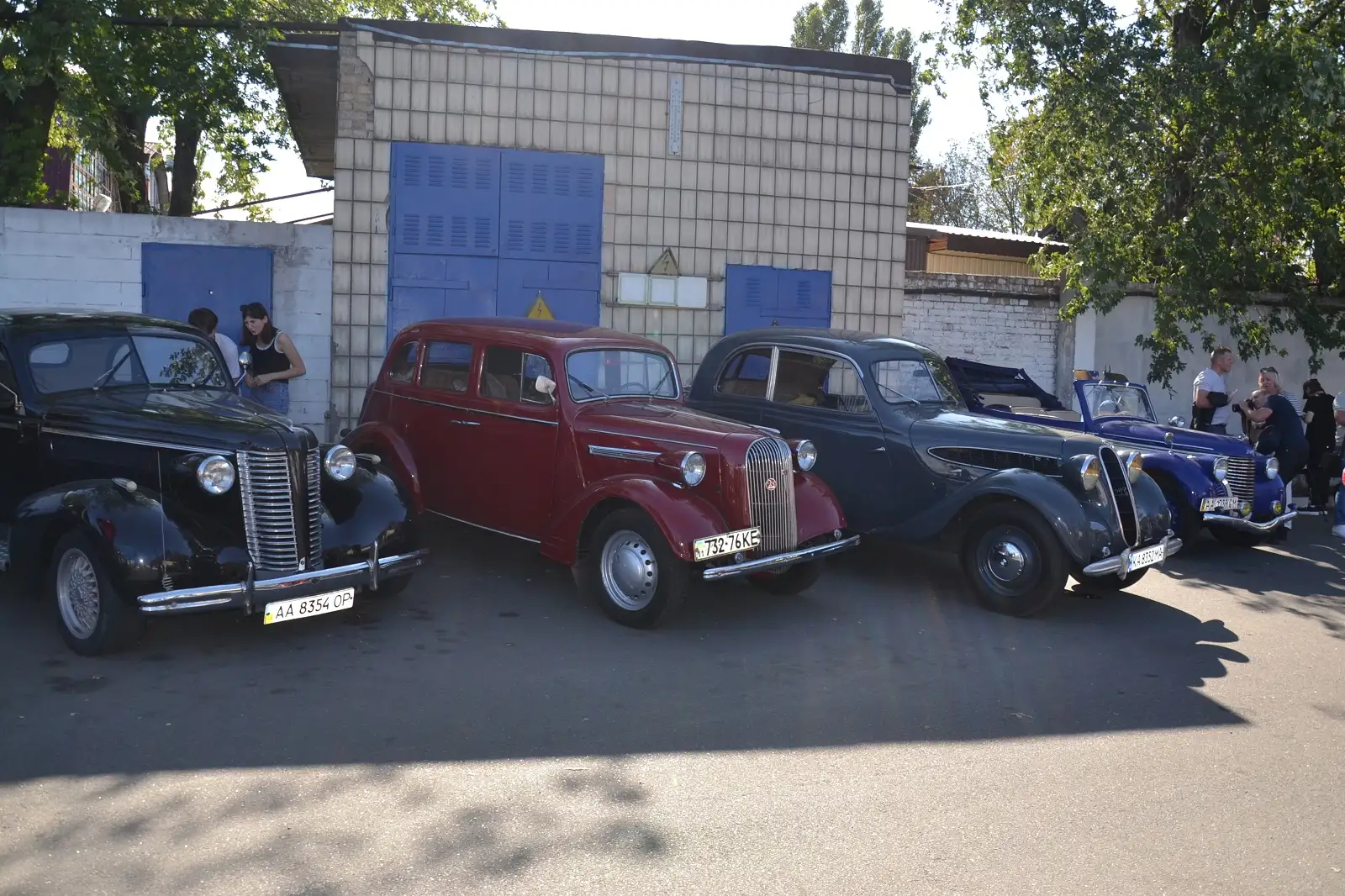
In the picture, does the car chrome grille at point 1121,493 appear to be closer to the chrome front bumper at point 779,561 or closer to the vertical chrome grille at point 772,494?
the chrome front bumper at point 779,561

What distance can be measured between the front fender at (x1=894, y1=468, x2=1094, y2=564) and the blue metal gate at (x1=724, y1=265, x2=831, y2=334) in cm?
471

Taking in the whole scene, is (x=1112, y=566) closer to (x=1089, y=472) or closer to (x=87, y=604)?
(x=1089, y=472)

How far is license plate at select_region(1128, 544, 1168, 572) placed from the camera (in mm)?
7621

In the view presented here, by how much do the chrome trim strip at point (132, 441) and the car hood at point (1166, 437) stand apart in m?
7.80

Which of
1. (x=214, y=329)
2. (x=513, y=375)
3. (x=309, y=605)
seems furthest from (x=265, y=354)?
(x=309, y=605)

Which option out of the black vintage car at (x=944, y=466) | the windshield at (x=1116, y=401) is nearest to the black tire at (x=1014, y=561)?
the black vintage car at (x=944, y=466)

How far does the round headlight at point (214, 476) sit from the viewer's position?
600 cm

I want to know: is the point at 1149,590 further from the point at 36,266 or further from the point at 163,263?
the point at 36,266

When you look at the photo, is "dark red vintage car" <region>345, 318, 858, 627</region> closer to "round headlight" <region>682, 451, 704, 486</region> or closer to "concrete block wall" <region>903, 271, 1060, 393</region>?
"round headlight" <region>682, 451, 704, 486</region>

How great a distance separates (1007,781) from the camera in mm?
4754

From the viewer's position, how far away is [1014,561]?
7.68 metres

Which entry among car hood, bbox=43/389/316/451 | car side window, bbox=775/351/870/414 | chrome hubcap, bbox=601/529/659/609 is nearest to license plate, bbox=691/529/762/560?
chrome hubcap, bbox=601/529/659/609

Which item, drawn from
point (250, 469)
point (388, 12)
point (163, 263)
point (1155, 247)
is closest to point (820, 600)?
point (250, 469)

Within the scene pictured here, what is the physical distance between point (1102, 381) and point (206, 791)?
9.08 meters
